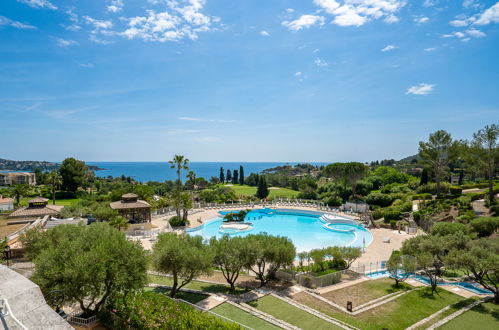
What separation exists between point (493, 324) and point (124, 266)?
15854mm

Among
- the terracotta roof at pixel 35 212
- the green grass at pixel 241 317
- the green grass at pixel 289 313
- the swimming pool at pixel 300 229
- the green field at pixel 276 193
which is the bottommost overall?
the swimming pool at pixel 300 229

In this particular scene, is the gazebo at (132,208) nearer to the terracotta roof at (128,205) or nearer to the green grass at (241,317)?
the terracotta roof at (128,205)

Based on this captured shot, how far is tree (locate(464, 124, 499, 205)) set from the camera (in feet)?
103

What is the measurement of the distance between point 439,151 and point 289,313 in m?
34.7

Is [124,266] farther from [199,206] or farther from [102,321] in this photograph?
[199,206]

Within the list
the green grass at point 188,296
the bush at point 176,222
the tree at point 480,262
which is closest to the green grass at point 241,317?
the green grass at point 188,296

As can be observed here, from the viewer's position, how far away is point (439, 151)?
37.3m

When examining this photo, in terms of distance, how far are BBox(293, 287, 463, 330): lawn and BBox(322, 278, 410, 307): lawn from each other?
100cm

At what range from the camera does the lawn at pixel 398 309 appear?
1254 cm

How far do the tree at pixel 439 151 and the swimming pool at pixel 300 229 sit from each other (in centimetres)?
1382

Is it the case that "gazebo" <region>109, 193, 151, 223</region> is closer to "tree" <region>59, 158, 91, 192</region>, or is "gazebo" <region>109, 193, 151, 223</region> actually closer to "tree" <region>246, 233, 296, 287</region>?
"tree" <region>246, 233, 296, 287</region>

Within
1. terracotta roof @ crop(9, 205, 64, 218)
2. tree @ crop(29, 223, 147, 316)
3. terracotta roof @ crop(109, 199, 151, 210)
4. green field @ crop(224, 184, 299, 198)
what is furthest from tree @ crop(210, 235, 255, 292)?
green field @ crop(224, 184, 299, 198)

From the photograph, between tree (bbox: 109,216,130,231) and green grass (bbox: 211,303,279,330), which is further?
tree (bbox: 109,216,130,231)

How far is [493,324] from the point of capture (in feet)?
40.3
